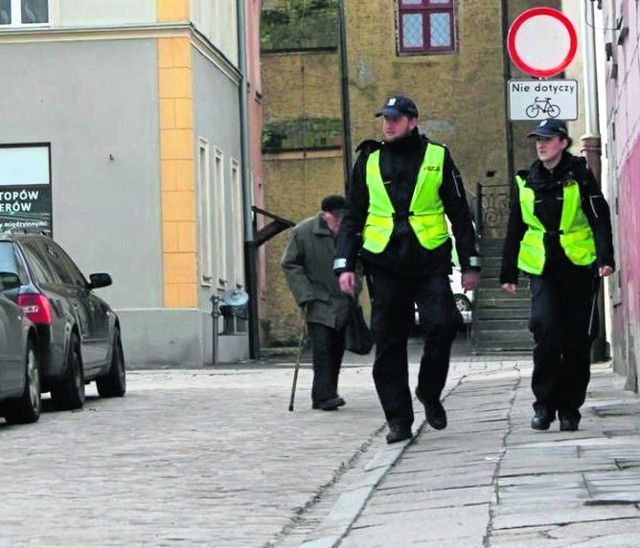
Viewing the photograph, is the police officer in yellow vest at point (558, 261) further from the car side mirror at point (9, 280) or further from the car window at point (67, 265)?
the car window at point (67, 265)

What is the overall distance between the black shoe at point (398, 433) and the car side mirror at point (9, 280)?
5.33 m

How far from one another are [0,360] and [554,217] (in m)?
4.68

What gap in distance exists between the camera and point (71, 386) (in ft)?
56.0

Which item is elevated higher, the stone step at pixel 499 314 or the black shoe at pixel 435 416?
the black shoe at pixel 435 416

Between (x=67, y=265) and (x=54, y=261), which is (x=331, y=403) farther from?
(x=67, y=265)

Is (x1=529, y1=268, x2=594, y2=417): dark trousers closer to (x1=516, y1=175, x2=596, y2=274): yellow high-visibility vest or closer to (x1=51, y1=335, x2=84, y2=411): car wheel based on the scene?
(x1=516, y1=175, x2=596, y2=274): yellow high-visibility vest

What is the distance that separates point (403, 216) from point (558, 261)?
0.97 m

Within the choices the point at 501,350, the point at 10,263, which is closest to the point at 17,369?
the point at 10,263

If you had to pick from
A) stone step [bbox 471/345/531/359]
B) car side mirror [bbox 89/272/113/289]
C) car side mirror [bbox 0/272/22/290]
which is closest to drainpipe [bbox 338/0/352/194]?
stone step [bbox 471/345/531/359]

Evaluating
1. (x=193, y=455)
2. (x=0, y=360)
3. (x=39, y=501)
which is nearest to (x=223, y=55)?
(x=0, y=360)

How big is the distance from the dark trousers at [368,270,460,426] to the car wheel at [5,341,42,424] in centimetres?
413

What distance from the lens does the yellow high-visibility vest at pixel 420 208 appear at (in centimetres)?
1191

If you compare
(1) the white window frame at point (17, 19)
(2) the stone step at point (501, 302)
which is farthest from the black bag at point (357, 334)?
(2) the stone step at point (501, 302)

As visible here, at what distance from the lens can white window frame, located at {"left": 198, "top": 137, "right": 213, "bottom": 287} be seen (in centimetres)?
3141
